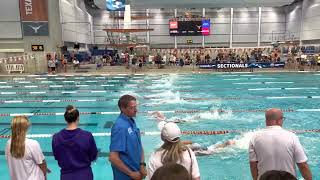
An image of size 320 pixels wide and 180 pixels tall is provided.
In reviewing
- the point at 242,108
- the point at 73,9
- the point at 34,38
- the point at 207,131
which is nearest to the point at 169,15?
the point at 73,9

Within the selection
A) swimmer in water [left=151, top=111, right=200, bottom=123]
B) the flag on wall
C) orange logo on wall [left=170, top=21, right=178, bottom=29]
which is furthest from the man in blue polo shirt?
orange logo on wall [left=170, top=21, right=178, bottom=29]

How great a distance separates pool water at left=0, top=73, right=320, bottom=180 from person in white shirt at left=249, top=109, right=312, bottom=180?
230 cm

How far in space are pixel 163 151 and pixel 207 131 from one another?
5.53 meters

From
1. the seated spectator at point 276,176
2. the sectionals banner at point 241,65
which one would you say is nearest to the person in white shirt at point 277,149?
the seated spectator at point 276,176

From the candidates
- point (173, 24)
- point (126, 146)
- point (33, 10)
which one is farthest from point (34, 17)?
point (126, 146)

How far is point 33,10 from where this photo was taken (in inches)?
1064

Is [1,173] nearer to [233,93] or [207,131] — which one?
[207,131]

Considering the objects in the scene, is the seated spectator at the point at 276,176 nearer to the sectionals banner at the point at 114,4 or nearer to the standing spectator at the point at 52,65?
the standing spectator at the point at 52,65

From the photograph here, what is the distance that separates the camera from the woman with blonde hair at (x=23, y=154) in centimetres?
311

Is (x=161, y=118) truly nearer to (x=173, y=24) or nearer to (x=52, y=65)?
(x=52, y=65)

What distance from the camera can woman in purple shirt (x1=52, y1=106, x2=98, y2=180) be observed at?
3148mm

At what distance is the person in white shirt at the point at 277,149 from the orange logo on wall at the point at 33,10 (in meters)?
26.8

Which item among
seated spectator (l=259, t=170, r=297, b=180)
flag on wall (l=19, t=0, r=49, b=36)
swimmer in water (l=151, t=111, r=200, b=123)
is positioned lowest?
swimmer in water (l=151, t=111, r=200, b=123)

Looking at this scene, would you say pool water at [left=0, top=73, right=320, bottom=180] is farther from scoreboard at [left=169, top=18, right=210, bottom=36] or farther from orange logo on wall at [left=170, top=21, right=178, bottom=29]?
orange logo on wall at [left=170, top=21, right=178, bottom=29]
